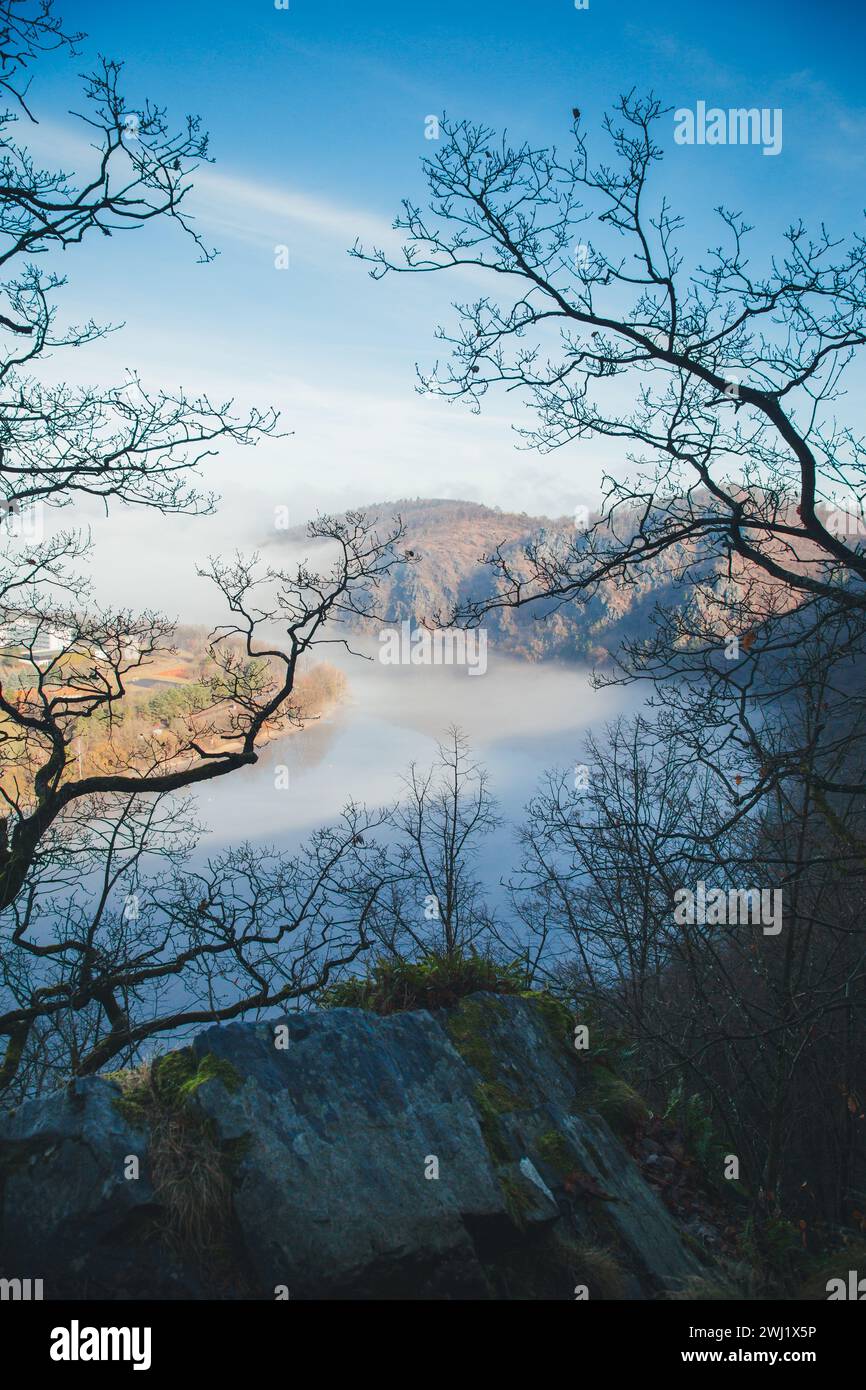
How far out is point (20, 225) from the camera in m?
6.40

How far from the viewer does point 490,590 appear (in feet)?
203

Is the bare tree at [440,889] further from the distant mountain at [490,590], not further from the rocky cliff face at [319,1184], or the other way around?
the distant mountain at [490,590]

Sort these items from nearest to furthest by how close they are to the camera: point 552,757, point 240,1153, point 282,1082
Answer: point 240,1153 → point 282,1082 → point 552,757

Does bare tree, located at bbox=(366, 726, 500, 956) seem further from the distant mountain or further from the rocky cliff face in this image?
the distant mountain

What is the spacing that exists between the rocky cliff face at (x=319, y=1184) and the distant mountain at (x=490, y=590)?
54.9 metres

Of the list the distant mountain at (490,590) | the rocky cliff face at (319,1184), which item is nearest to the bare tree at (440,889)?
the rocky cliff face at (319,1184)

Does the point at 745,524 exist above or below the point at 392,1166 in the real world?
above

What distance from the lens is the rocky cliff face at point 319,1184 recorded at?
3598mm

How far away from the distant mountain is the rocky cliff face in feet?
180

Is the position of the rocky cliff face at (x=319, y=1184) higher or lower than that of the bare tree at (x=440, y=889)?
higher
